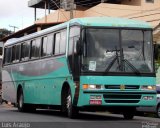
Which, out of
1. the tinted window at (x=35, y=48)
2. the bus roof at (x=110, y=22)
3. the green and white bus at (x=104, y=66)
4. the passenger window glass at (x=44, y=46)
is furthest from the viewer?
the tinted window at (x=35, y=48)

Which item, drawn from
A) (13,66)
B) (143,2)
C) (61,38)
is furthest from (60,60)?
(143,2)

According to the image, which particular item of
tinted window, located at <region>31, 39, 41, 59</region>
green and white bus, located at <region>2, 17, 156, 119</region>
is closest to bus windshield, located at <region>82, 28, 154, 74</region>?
green and white bus, located at <region>2, 17, 156, 119</region>

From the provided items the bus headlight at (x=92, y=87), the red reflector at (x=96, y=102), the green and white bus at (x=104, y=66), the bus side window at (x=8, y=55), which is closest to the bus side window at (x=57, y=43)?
the green and white bus at (x=104, y=66)

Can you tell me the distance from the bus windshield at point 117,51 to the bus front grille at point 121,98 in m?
0.80

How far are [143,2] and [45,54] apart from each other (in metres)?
30.4

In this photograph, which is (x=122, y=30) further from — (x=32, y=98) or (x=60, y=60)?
(x=32, y=98)

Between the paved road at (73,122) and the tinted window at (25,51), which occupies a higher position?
the tinted window at (25,51)

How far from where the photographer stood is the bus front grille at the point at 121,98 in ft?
54.4

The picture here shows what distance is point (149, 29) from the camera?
17.6 metres

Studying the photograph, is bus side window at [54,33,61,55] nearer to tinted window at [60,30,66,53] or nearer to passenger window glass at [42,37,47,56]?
tinted window at [60,30,66,53]

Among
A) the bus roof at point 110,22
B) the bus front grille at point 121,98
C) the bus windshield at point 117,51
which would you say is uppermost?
the bus roof at point 110,22

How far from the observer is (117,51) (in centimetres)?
1689

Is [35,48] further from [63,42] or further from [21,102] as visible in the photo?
[63,42]

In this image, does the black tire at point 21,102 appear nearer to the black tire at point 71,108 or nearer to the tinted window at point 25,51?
the tinted window at point 25,51
